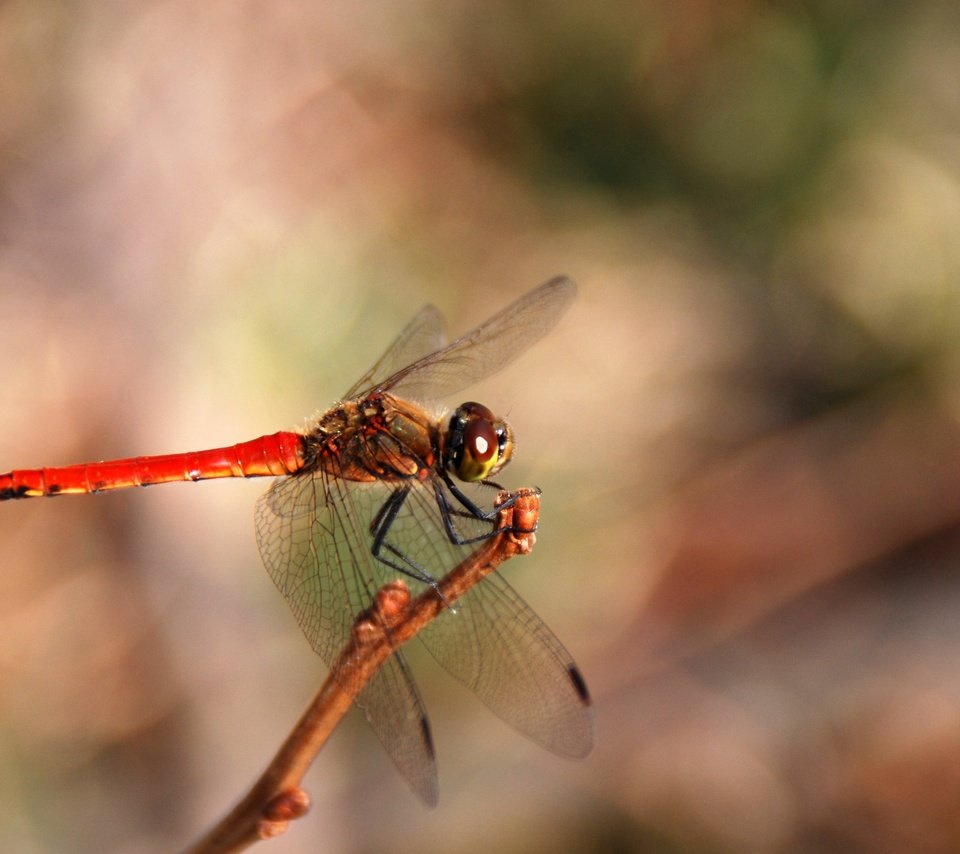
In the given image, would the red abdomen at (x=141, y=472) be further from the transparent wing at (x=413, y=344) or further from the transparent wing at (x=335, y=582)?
the transparent wing at (x=413, y=344)

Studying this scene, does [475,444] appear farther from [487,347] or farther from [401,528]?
[487,347]

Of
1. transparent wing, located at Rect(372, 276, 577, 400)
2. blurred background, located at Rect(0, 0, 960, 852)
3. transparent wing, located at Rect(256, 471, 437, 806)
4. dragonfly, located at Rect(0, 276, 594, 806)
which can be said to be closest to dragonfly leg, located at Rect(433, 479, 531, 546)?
dragonfly, located at Rect(0, 276, 594, 806)

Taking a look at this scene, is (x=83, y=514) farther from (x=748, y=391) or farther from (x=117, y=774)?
(x=748, y=391)

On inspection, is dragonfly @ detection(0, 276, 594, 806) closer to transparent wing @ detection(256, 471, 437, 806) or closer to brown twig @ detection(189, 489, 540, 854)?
transparent wing @ detection(256, 471, 437, 806)

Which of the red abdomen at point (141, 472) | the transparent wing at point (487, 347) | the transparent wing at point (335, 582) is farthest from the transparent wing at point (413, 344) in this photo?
the transparent wing at point (335, 582)

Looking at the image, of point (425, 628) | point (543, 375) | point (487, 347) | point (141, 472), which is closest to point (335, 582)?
point (425, 628)

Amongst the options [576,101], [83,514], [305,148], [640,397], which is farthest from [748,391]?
[83,514]
